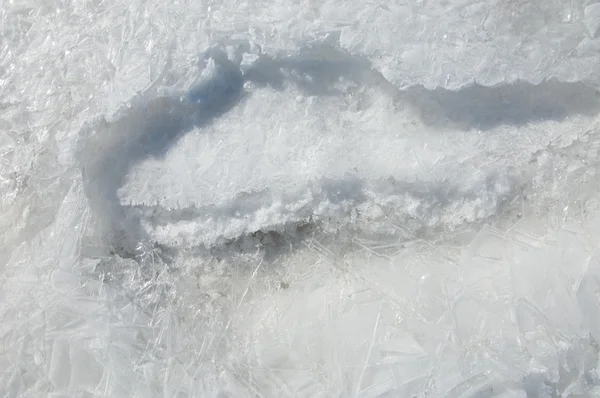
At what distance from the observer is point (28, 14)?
3.95 ft

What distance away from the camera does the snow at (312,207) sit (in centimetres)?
92

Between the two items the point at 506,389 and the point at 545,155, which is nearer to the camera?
the point at 506,389

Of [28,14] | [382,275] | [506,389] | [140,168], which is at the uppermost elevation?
[28,14]

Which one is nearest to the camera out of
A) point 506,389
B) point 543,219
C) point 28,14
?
point 506,389

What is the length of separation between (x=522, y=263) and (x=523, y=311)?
0.08 metres

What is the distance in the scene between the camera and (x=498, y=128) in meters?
1.01

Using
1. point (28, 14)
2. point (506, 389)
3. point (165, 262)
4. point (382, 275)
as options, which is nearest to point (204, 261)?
point (165, 262)

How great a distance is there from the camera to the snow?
0.92 m

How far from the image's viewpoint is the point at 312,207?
1003mm

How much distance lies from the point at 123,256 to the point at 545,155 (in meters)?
0.78

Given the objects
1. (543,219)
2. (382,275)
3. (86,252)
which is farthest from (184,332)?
(543,219)

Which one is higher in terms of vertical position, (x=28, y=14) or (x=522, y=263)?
(x=28, y=14)

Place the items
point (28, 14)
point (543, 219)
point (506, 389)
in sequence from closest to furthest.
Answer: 1. point (506, 389)
2. point (543, 219)
3. point (28, 14)

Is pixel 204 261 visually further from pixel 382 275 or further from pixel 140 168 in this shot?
pixel 382 275
